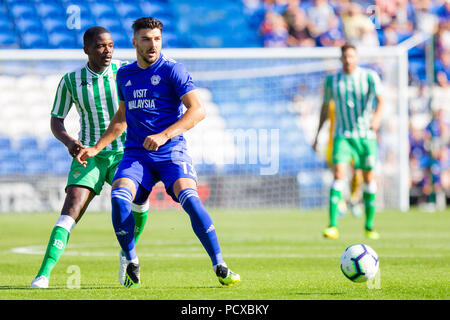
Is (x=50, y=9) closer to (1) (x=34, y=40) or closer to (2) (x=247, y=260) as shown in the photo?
(1) (x=34, y=40)

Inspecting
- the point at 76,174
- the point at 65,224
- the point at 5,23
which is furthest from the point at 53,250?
the point at 5,23

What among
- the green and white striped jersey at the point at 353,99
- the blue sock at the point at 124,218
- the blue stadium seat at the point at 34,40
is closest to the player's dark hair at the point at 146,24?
the blue sock at the point at 124,218

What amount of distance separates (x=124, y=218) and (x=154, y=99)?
906mm

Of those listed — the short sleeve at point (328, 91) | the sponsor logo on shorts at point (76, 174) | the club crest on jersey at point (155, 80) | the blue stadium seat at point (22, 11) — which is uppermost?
the blue stadium seat at point (22, 11)

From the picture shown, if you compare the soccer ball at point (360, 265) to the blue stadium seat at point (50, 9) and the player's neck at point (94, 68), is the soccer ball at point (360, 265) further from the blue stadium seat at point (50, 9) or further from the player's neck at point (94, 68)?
the blue stadium seat at point (50, 9)

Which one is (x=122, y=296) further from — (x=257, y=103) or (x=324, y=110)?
(x=257, y=103)

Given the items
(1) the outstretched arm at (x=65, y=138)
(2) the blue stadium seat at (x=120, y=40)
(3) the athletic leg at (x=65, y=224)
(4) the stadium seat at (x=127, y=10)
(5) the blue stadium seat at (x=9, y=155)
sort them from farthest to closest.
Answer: (4) the stadium seat at (x=127, y=10), (2) the blue stadium seat at (x=120, y=40), (5) the blue stadium seat at (x=9, y=155), (1) the outstretched arm at (x=65, y=138), (3) the athletic leg at (x=65, y=224)

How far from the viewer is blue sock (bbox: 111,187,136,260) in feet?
19.8

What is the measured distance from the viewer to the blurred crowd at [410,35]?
20469 millimetres

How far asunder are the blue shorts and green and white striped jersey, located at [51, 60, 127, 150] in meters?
0.71

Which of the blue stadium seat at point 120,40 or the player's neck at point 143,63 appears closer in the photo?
the player's neck at point 143,63

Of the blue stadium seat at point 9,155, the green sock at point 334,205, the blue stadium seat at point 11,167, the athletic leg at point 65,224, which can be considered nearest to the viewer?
the athletic leg at point 65,224

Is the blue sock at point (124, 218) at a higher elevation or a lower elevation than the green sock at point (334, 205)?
higher

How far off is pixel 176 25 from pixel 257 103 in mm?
4029
